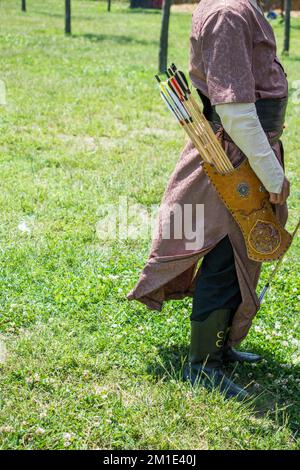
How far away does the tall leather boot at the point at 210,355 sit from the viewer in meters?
3.34

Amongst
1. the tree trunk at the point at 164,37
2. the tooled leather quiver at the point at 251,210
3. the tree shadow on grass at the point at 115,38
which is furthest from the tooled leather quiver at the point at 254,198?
the tree shadow on grass at the point at 115,38

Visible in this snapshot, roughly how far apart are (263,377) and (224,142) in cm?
129

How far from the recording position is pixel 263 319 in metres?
4.14

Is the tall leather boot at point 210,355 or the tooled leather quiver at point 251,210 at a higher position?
the tooled leather quiver at point 251,210

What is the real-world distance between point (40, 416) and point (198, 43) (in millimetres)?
1781

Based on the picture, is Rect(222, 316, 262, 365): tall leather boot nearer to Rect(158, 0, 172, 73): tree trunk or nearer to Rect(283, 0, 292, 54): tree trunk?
Rect(158, 0, 172, 73): tree trunk

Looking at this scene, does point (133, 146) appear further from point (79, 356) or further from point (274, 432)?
point (274, 432)

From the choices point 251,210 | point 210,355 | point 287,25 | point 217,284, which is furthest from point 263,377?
point 287,25

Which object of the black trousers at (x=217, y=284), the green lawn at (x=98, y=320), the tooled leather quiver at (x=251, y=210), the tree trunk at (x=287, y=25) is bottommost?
the tree trunk at (x=287, y=25)

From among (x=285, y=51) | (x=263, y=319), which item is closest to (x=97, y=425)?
(x=263, y=319)

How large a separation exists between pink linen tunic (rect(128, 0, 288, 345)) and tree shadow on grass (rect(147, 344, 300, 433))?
0.27 m

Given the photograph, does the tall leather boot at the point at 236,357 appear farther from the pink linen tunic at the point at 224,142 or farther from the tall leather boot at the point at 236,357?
the pink linen tunic at the point at 224,142

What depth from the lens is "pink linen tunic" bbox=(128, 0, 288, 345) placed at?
2.83 meters

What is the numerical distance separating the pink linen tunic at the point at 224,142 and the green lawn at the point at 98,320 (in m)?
0.38
